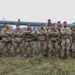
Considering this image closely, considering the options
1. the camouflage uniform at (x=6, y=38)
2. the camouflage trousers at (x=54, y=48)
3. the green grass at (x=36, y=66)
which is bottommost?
the green grass at (x=36, y=66)

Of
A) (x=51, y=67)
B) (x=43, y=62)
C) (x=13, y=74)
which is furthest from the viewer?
(x=43, y=62)

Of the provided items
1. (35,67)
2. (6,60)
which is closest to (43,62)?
(35,67)

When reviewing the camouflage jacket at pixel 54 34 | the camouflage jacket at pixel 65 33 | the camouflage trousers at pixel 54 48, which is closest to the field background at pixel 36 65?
the camouflage trousers at pixel 54 48

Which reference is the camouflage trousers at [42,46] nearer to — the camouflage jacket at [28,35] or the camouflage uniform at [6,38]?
the camouflage jacket at [28,35]

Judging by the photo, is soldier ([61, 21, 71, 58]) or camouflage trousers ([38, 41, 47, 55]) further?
camouflage trousers ([38, 41, 47, 55])

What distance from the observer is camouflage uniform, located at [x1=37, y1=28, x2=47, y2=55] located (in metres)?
13.3

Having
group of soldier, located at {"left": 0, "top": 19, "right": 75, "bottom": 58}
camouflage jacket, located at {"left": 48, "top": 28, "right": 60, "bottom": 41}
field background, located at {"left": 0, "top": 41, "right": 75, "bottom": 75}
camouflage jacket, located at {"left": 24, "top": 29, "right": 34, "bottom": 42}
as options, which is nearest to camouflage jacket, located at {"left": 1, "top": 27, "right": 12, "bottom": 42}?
group of soldier, located at {"left": 0, "top": 19, "right": 75, "bottom": 58}

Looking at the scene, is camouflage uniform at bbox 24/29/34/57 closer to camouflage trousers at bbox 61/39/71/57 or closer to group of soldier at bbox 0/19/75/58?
group of soldier at bbox 0/19/75/58

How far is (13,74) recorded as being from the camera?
10977 mm

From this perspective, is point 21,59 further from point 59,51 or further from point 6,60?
point 59,51

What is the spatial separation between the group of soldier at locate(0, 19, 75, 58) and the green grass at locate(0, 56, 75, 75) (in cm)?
50

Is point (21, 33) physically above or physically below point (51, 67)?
above

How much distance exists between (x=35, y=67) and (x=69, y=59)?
213 cm

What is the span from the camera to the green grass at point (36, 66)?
36.6ft
